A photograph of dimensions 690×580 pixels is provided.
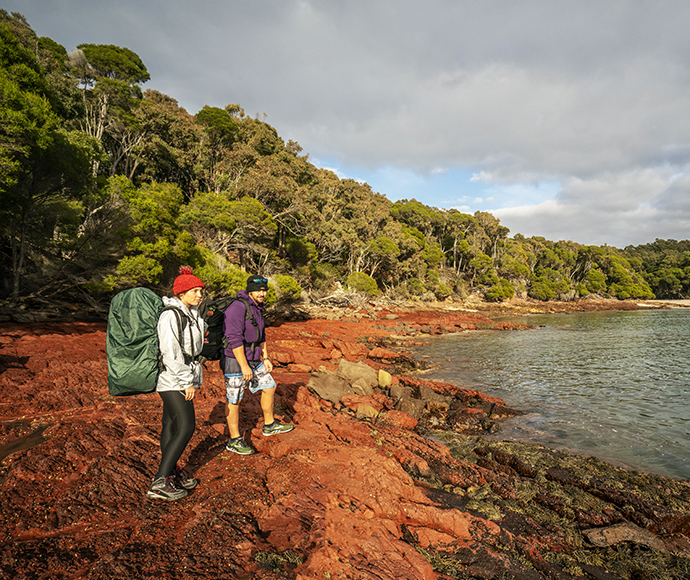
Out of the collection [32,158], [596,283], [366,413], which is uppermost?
[32,158]

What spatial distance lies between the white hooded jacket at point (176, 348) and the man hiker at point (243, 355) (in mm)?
654

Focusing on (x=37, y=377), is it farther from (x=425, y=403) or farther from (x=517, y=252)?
(x=517, y=252)

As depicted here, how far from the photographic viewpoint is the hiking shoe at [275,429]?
462 centimetres

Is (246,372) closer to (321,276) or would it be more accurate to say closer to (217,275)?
(217,275)

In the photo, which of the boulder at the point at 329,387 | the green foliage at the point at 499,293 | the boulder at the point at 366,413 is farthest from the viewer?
the green foliage at the point at 499,293

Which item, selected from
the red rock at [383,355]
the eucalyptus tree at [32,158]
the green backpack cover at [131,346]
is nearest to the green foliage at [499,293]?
the red rock at [383,355]

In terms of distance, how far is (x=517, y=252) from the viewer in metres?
68.7

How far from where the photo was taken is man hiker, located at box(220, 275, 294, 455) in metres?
3.98

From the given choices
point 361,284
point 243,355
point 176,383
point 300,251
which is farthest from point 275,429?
point 361,284

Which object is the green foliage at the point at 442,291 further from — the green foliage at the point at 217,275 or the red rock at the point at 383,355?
the red rock at the point at 383,355

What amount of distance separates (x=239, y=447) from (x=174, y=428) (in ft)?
3.62

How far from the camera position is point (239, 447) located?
4137mm

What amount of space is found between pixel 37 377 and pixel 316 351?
27.0ft

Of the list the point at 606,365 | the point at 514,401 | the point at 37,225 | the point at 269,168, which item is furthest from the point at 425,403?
the point at 269,168
